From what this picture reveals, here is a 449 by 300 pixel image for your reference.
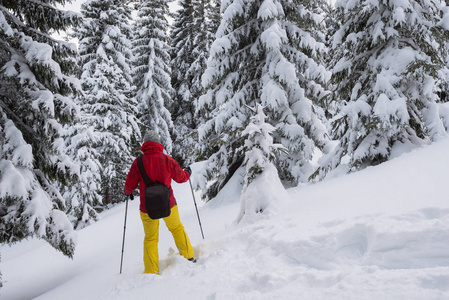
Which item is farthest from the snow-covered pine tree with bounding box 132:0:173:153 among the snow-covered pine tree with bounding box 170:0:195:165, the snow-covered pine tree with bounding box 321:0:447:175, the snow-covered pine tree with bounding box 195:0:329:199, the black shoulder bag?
the black shoulder bag

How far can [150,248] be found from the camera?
13.5 feet

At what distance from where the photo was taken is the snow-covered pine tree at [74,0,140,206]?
15.6 m

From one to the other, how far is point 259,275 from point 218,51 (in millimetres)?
7258

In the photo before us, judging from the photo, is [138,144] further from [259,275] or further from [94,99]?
[259,275]

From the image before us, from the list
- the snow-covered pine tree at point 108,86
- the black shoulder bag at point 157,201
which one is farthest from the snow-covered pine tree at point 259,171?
the snow-covered pine tree at point 108,86

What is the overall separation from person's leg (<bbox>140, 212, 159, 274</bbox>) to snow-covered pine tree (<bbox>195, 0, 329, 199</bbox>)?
4.61m

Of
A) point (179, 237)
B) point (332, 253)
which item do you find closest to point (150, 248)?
point (179, 237)

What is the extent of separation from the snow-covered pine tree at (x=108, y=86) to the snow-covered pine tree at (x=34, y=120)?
9.58 m

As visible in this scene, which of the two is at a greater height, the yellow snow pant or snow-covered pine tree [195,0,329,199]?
snow-covered pine tree [195,0,329,199]

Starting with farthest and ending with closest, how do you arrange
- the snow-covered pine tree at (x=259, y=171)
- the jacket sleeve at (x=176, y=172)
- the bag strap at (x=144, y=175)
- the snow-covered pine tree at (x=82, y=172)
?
the snow-covered pine tree at (x=82, y=172), the snow-covered pine tree at (x=259, y=171), the jacket sleeve at (x=176, y=172), the bag strap at (x=144, y=175)

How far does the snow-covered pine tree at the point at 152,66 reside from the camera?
20.1 m

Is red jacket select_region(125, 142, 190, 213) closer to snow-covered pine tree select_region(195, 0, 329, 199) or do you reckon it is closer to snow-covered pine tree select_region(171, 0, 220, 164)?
snow-covered pine tree select_region(195, 0, 329, 199)

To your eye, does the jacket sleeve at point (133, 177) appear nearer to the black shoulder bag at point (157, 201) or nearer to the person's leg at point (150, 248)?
the black shoulder bag at point (157, 201)

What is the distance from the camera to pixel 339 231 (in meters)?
3.04
